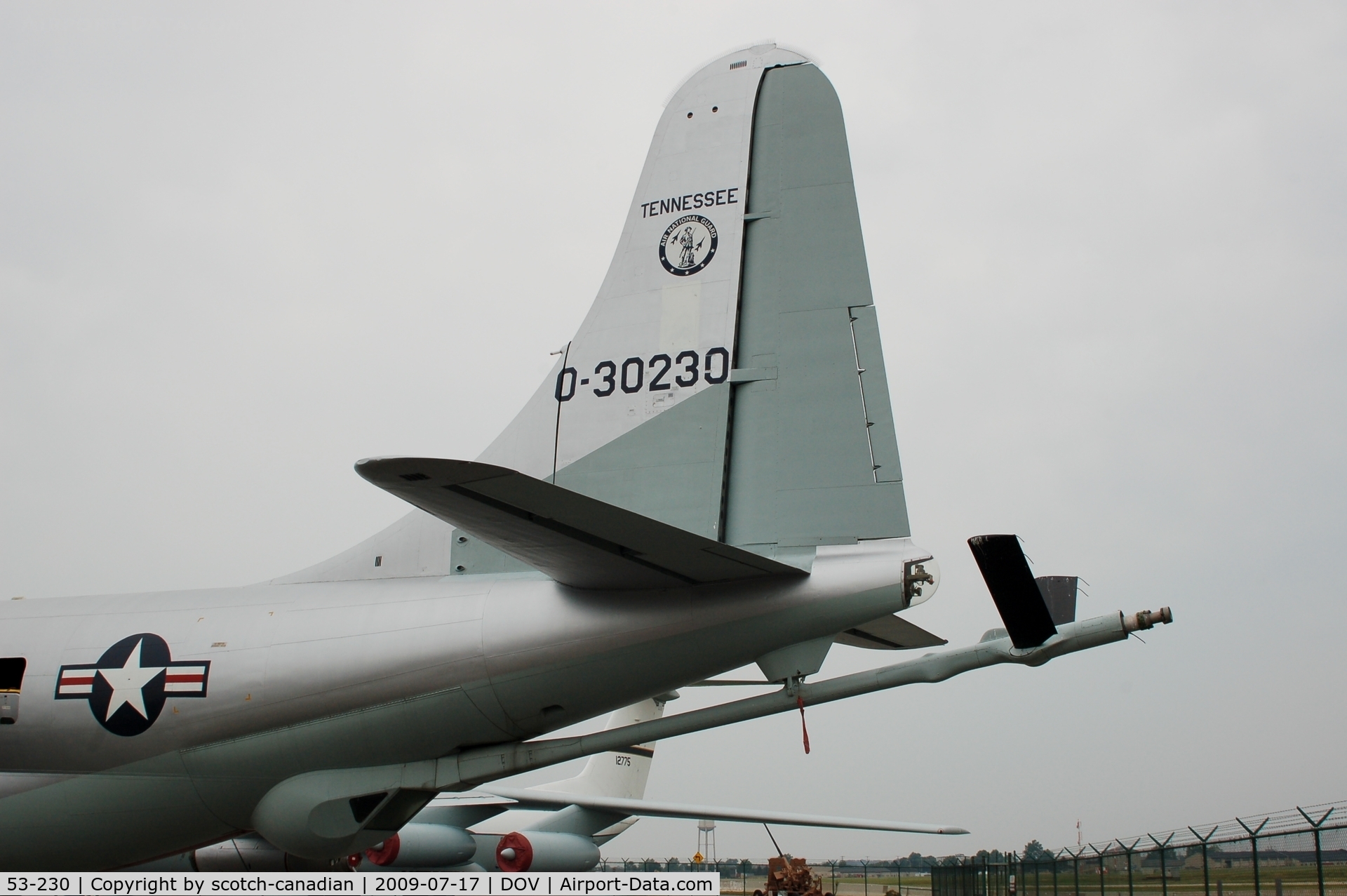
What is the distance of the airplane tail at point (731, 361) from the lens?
6.68 metres

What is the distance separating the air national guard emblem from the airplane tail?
110 centimetres

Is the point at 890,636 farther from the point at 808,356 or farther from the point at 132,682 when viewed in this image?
the point at 132,682

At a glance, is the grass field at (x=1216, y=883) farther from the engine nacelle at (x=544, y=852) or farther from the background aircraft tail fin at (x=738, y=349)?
the engine nacelle at (x=544, y=852)

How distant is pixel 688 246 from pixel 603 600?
2.81 metres

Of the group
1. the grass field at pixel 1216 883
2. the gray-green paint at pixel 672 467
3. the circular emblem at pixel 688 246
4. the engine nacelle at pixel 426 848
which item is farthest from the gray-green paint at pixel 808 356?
the engine nacelle at pixel 426 848

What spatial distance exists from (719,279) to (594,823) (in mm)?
15663

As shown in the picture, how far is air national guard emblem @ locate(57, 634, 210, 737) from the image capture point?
6.92 m

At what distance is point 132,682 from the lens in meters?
7.04

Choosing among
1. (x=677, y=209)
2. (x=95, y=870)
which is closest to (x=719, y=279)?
(x=677, y=209)

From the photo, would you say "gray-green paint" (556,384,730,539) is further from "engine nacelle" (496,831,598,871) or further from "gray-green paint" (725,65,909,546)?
"engine nacelle" (496,831,598,871)

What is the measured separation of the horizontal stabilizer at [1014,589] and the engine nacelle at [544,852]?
47.9 feet

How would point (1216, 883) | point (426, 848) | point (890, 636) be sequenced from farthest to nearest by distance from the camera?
point (426, 848)
point (1216, 883)
point (890, 636)

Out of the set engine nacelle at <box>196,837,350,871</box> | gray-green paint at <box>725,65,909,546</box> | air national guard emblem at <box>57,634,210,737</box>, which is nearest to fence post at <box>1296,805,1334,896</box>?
gray-green paint at <box>725,65,909,546</box>
